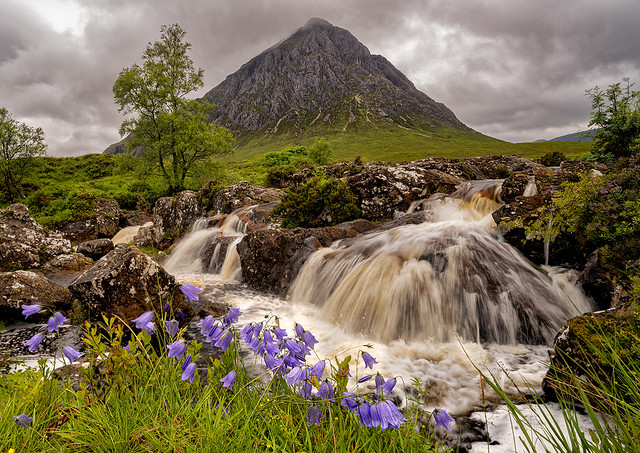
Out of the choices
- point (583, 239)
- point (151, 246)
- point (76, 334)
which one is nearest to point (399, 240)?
point (583, 239)

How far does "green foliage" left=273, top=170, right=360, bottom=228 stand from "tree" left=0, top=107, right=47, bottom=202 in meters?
37.3

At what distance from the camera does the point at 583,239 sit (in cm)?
679

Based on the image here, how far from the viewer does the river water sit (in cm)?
475

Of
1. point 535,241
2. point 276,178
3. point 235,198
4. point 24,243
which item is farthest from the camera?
point 276,178

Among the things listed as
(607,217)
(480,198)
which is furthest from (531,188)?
(607,217)

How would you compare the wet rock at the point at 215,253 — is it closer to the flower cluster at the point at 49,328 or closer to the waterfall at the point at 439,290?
the waterfall at the point at 439,290

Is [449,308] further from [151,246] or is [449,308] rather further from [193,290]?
[151,246]

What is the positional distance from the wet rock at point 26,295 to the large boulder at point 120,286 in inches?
47.6

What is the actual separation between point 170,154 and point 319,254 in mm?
23399

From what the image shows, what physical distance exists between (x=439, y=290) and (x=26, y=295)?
10363mm

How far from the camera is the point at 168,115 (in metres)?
25.3

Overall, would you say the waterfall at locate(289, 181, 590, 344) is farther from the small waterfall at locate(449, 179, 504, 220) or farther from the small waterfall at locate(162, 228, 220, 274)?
the small waterfall at locate(162, 228, 220, 274)

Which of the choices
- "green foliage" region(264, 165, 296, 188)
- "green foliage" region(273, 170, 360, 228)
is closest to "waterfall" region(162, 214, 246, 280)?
"green foliage" region(273, 170, 360, 228)

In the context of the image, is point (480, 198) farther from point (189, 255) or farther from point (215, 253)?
point (189, 255)
